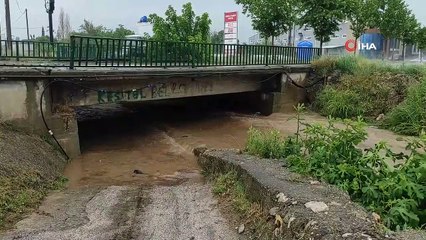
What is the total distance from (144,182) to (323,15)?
14.4 m

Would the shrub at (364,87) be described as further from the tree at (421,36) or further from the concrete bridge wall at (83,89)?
the tree at (421,36)

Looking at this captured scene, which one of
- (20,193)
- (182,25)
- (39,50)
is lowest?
(20,193)

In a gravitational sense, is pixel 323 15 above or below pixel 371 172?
above

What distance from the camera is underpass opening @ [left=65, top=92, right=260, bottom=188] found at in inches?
383

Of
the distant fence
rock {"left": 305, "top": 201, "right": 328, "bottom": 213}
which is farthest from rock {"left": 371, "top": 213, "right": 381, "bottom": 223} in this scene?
the distant fence

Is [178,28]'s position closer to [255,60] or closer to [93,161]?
[255,60]

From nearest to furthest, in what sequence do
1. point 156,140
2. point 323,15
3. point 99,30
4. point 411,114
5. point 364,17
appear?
1. point 411,114
2. point 156,140
3. point 323,15
4. point 364,17
5. point 99,30

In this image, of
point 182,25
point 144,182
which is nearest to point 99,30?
point 182,25

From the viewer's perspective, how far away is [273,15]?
21156mm

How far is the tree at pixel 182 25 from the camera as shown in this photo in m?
19.9

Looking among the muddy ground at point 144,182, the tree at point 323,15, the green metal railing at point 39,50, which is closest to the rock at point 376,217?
the muddy ground at point 144,182

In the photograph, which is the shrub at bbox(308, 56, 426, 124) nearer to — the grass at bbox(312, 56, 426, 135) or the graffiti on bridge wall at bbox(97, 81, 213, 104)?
the grass at bbox(312, 56, 426, 135)

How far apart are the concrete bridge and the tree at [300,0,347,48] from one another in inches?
122

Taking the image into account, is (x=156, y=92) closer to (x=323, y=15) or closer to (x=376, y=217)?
(x=376, y=217)
